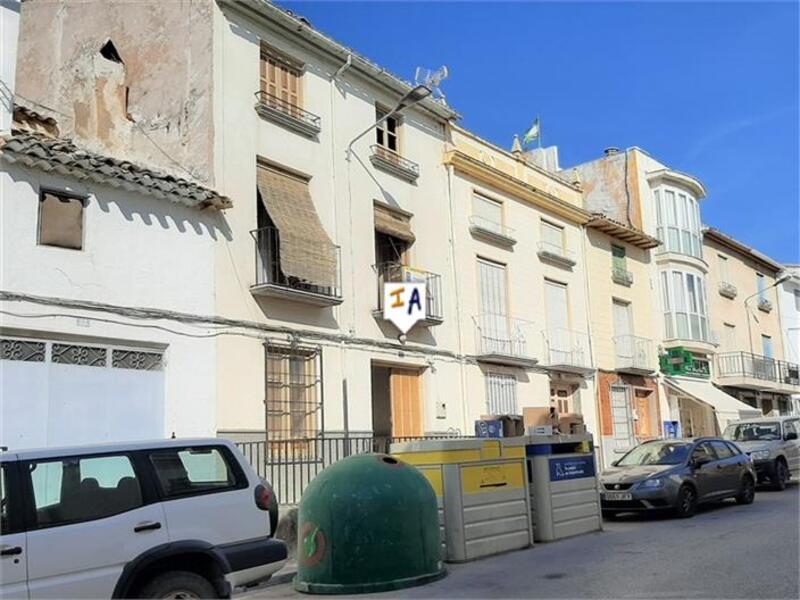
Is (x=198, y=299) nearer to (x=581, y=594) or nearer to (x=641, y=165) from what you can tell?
(x=581, y=594)

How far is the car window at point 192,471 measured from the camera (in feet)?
21.1

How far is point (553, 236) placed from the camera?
899 inches

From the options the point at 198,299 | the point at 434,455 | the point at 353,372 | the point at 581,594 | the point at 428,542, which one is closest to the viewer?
the point at 581,594

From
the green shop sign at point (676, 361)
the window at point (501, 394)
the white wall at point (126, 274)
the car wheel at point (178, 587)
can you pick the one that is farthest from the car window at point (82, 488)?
the green shop sign at point (676, 361)

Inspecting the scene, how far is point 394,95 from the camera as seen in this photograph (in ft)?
59.5

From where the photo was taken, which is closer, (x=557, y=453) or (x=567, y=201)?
(x=557, y=453)

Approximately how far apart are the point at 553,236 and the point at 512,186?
2621mm

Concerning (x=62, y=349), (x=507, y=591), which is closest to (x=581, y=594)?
(x=507, y=591)

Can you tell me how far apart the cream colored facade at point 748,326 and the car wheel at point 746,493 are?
14.9 m

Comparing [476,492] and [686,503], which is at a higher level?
[476,492]

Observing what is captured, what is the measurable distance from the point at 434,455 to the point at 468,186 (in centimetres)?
1105

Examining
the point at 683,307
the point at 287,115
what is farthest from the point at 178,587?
the point at 683,307

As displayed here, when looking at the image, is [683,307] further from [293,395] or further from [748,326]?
[293,395]

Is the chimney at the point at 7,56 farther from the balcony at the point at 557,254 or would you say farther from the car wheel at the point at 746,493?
the car wheel at the point at 746,493
